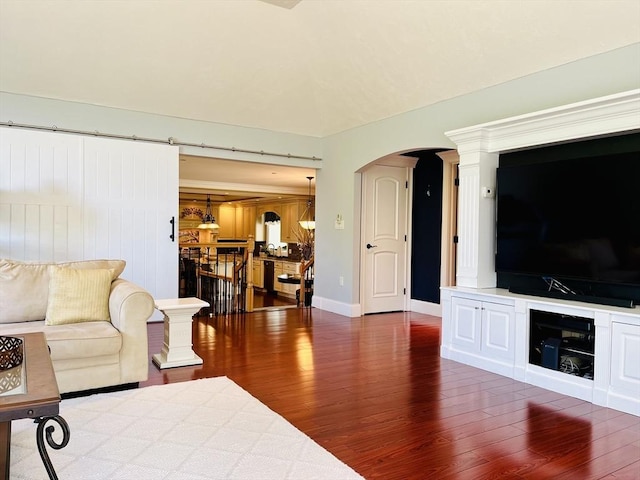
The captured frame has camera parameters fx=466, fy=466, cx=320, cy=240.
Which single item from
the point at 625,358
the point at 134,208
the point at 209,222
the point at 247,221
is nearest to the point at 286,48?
the point at 134,208

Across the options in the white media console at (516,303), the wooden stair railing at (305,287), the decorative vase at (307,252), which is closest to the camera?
the white media console at (516,303)

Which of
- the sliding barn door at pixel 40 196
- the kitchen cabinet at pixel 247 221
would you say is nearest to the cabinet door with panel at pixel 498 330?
the sliding barn door at pixel 40 196

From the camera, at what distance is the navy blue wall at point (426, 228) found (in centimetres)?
680

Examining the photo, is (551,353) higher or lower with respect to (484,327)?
lower

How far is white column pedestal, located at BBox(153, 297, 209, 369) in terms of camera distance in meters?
3.95

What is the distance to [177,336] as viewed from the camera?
4.00m

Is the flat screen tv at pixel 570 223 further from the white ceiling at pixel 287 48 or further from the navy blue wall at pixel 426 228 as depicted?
the navy blue wall at pixel 426 228

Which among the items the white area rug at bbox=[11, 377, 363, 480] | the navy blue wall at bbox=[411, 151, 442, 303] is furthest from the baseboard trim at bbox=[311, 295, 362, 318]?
the white area rug at bbox=[11, 377, 363, 480]

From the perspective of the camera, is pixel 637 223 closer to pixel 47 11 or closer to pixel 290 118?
pixel 290 118

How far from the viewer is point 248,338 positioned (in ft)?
16.7

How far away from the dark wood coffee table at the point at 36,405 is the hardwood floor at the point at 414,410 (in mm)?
1364

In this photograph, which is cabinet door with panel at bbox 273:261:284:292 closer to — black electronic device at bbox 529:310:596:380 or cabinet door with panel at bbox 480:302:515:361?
cabinet door with panel at bbox 480:302:515:361

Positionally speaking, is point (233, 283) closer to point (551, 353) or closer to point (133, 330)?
point (133, 330)

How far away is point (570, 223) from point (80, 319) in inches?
152
